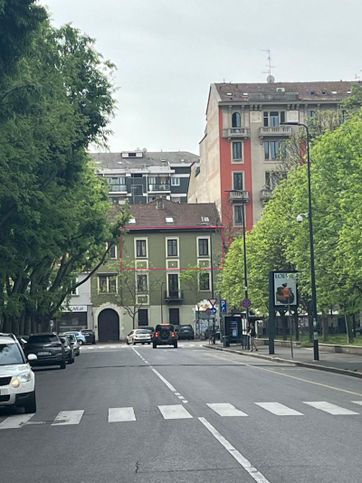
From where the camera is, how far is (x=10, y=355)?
63.6ft

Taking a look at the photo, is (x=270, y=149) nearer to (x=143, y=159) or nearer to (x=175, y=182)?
(x=175, y=182)

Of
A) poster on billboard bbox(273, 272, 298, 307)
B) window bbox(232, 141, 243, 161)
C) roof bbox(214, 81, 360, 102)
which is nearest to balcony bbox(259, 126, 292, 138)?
window bbox(232, 141, 243, 161)

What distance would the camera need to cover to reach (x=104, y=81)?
38.8 metres

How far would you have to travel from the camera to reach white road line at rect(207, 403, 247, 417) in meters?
16.6

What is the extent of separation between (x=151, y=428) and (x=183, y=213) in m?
88.7

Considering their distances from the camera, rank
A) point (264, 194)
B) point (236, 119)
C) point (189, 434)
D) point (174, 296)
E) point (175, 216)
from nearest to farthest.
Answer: point (189, 434) → point (264, 194) → point (236, 119) → point (174, 296) → point (175, 216)

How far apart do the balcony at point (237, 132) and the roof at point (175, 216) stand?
920 centimetres

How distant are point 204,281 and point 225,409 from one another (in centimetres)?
8282

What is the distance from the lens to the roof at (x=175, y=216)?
332ft

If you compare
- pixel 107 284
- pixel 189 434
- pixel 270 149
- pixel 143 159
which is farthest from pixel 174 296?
pixel 189 434

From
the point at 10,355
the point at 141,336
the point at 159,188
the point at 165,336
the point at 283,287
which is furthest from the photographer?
the point at 159,188

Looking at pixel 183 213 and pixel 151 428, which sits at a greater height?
pixel 183 213

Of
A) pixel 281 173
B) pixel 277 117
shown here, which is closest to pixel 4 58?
pixel 281 173

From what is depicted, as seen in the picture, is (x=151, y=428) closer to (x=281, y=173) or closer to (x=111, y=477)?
(x=111, y=477)
